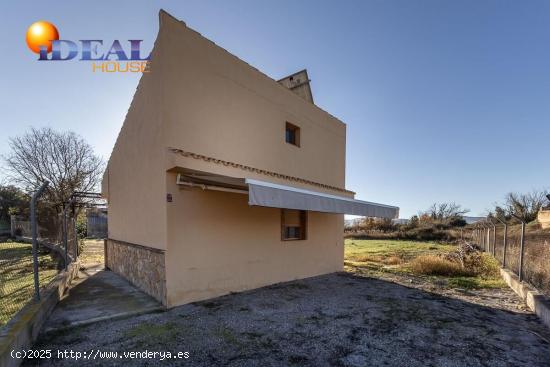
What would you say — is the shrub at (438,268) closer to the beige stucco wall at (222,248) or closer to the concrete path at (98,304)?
the beige stucco wall at (222,248)

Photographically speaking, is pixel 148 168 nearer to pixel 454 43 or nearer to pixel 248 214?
pixel 248 214

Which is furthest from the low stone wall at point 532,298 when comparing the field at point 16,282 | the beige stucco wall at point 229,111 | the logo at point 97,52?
the logo at point 97,52

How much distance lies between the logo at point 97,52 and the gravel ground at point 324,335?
9.48 meters

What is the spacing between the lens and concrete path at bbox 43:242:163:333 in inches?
263

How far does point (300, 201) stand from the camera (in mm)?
7820

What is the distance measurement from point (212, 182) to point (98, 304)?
515 cm

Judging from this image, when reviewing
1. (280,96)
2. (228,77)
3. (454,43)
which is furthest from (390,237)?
(228,77)

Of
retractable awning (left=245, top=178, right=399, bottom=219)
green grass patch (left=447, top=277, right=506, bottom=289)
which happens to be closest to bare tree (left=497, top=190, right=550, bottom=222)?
green grass patch (left=447, top=277, right=506, bottom=289)

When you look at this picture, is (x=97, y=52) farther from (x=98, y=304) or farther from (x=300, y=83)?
(x=300, y=83)

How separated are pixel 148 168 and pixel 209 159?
2408mm

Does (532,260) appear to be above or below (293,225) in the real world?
below

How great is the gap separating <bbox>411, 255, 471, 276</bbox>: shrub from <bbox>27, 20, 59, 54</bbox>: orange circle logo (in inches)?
799

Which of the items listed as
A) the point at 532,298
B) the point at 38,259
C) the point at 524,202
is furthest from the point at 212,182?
the point at 524,202

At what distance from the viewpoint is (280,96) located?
11.9 m
